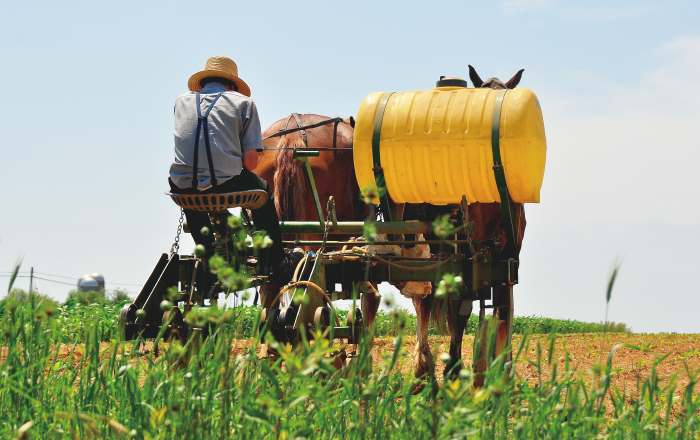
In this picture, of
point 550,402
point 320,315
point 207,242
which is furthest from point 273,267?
point 550,402

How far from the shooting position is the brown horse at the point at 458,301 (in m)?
5.01

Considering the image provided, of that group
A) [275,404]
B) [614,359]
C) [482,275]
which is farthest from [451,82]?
[275,404]

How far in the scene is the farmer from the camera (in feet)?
14.1

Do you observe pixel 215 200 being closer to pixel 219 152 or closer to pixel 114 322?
pixel 219 152

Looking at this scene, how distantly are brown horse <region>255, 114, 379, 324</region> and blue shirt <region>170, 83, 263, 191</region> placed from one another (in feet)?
6.70

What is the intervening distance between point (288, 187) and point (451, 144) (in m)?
2.20

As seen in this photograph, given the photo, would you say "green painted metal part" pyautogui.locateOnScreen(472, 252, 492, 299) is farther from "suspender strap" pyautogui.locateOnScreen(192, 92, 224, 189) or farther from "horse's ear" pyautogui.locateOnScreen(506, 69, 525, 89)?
"horse's ear" pyautogui.locateOnScreen(506, 69, 525, 89)

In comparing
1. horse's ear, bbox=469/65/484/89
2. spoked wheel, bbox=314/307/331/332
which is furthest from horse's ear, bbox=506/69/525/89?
spoked wheel, bbox=314/307/331/332

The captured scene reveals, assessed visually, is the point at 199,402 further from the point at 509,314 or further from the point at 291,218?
the point at 291,218

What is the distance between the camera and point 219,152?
429 centimetres

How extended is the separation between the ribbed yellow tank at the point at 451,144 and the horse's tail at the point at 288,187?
153 cm

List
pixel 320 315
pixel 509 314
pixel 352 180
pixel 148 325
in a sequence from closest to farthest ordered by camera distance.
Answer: pixel 320 315 < pixel 148 325 < pixel 509 314 < pixel 352 180

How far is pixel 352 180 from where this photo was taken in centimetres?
744

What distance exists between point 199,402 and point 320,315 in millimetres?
1821
